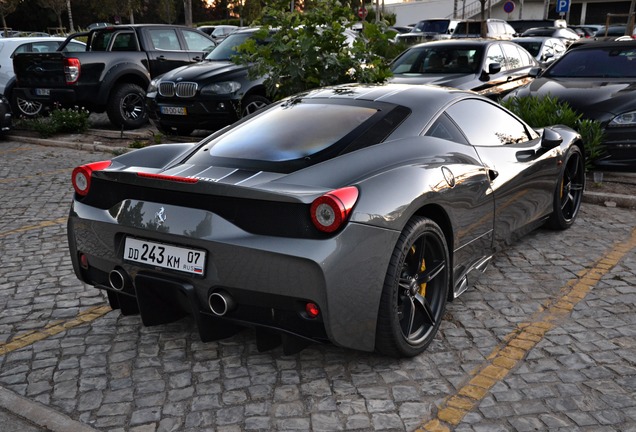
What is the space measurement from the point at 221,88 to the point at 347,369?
7.35 metres

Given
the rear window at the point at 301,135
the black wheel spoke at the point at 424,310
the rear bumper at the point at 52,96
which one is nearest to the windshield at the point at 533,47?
the rear bumper at the point at 52,96

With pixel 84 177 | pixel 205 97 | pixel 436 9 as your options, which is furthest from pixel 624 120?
pixel 436 9

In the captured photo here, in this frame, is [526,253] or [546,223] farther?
[546,223]

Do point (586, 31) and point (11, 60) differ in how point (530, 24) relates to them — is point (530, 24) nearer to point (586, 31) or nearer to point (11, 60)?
point (586, 31)

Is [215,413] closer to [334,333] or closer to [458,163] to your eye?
[334,333]

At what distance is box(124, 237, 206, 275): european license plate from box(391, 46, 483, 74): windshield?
7498 mm

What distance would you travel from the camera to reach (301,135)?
3.93m

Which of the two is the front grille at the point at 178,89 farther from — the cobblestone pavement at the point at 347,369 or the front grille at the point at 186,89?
the cobblestone pavement at the point at 347,369

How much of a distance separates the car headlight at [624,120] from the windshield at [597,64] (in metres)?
1.40

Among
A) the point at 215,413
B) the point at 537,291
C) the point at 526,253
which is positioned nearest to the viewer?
the point at 215,413

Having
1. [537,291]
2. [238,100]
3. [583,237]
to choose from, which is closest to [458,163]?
[537,291]

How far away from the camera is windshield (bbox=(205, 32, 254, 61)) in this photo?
38.1 feet

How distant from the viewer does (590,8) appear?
59719mm

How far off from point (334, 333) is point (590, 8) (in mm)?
63986
